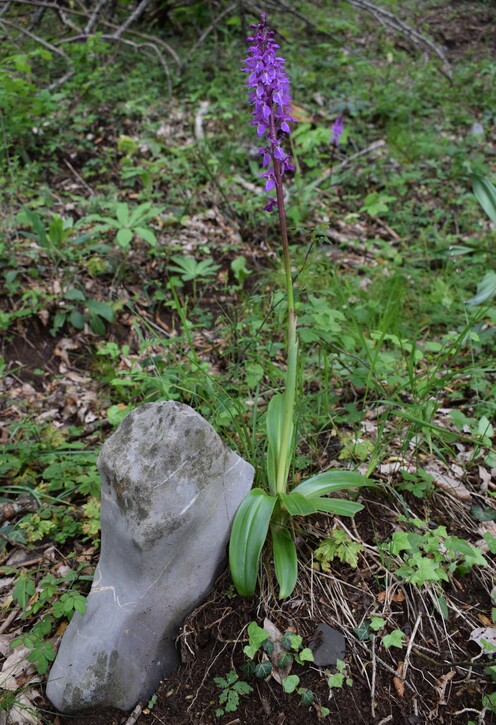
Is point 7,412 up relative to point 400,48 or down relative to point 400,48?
down

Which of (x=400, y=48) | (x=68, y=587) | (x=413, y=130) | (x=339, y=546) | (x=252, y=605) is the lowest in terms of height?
(x=68, y=587)

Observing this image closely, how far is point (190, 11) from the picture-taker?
6145 mm

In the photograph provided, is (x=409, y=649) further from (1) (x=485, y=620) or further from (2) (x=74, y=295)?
(2) (x=74, y=295)

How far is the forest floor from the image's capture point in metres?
1.63

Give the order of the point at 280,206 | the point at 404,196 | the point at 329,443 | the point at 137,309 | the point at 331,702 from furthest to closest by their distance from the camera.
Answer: the point at 404,196
the point at 137,309
the point at 329,443
the point at 280,206
the point at 331,702

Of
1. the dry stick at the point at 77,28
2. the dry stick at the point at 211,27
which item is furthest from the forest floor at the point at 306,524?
the dry stick at the point at 211,27

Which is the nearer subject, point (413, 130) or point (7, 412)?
point (7, 412)

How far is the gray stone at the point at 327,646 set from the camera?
1.65 metres

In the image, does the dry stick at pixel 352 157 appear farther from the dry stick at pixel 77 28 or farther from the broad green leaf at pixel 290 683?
the broad green leaf at pixel 290 683

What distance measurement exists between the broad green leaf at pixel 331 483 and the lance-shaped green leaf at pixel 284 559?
0.49 feet

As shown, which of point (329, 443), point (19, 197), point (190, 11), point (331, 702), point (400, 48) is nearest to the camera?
point (331, 702)

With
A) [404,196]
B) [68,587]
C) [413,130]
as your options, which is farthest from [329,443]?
[413,130]

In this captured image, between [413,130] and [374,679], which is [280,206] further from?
[413,130]

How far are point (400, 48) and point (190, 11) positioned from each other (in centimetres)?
263
